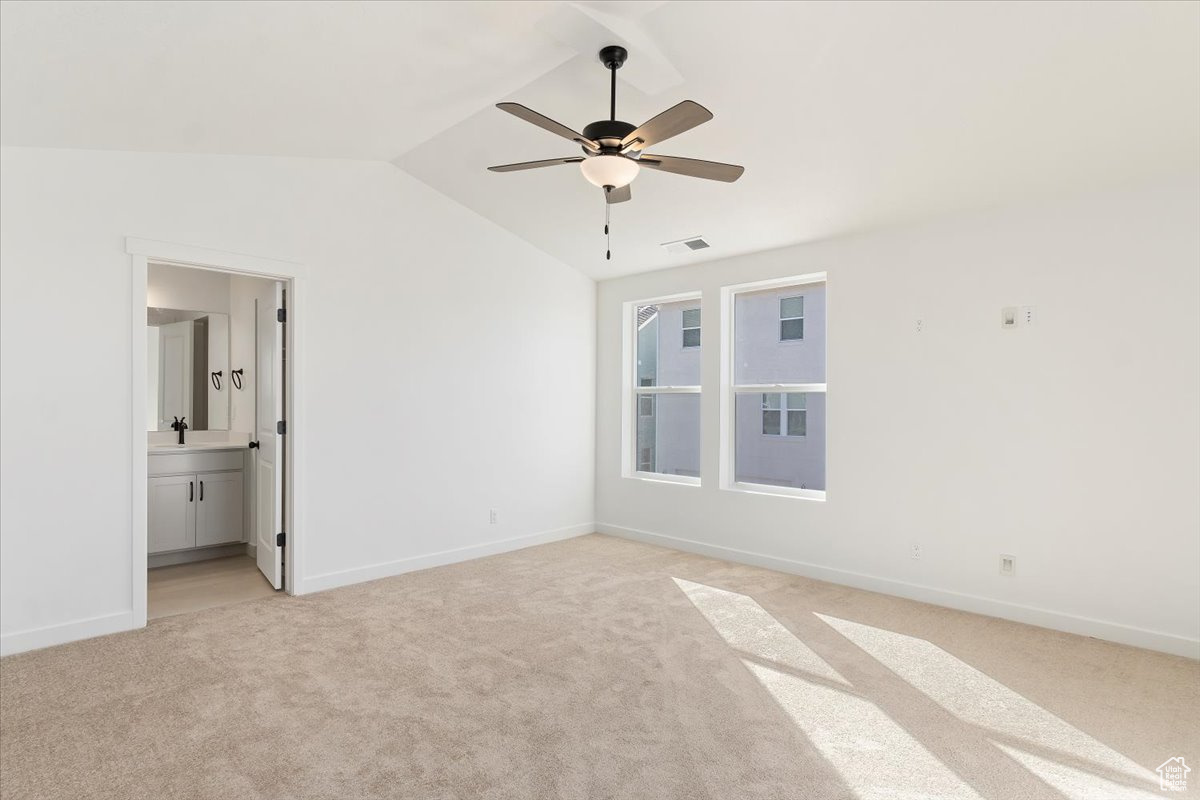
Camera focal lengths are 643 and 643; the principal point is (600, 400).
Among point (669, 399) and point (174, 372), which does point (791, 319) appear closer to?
point (669, 399)

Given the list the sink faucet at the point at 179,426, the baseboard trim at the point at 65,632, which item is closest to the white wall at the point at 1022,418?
the baseboard trim at the point at 65,632

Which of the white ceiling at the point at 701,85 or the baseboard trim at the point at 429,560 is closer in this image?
the white ceiling at the point at 701,85

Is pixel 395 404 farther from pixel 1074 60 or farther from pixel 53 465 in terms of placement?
pixel 1074 60

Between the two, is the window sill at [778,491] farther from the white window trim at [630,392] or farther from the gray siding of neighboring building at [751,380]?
the white window trim at [630,392]

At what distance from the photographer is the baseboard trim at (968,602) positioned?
342cm

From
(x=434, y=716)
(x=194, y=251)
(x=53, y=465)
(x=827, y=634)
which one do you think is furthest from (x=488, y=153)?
(x=827, y=634)

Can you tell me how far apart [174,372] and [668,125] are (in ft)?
16.2

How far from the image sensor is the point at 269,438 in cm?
457

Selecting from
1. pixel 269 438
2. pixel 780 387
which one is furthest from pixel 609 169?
pixel 269 438

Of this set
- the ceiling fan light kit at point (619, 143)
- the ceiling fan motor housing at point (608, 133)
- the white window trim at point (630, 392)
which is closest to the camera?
the ceiling fan light kit at point (619, 143)

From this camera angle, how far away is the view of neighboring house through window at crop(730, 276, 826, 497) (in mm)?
4906

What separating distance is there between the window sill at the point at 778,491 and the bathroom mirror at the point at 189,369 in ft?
14.8

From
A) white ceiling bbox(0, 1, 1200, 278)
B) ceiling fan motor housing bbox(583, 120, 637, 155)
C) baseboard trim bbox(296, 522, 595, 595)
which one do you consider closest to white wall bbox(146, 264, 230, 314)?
white ceiling bbox(0, 1, 1200, 278)

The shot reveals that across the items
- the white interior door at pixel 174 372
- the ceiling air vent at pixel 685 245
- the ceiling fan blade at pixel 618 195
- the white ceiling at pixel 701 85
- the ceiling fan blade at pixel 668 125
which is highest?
the white ceiling at pixel 701 85
